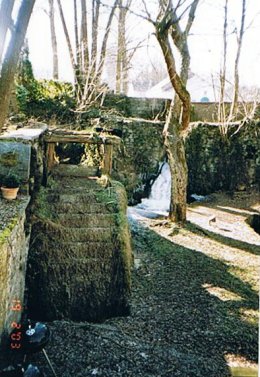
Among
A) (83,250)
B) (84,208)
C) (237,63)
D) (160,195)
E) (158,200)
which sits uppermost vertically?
(237,63)

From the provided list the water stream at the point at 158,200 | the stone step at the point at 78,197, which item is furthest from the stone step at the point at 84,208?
the water stream at the point at 158,200

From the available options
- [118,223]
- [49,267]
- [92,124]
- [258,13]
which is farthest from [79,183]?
[258,13]

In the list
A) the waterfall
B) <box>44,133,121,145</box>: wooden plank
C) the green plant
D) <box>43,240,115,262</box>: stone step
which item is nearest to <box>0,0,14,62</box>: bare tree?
the green plant

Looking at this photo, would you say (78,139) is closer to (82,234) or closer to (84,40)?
(82,234)

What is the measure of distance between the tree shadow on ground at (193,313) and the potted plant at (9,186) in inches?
99.1

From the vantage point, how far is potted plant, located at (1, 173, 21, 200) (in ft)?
16.3

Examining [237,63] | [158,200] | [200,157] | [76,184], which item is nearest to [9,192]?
[76,184]

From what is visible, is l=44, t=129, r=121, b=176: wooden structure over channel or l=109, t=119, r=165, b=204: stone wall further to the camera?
l=109, t=119, r=165, b=204: stone wall

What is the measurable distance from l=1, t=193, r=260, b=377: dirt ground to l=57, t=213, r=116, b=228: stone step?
1.29 metres

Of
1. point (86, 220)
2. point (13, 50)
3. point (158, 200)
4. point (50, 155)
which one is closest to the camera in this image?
point (13, 50)

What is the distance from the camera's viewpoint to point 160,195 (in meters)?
13.2

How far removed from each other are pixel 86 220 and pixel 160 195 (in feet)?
24.6

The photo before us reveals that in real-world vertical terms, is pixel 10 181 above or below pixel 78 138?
below

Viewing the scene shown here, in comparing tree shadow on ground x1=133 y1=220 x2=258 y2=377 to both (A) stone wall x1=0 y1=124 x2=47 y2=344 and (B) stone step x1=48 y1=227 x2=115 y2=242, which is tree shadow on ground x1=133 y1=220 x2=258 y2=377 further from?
(A) stone wall x1=0 y1=124 x2=47 y2=344
